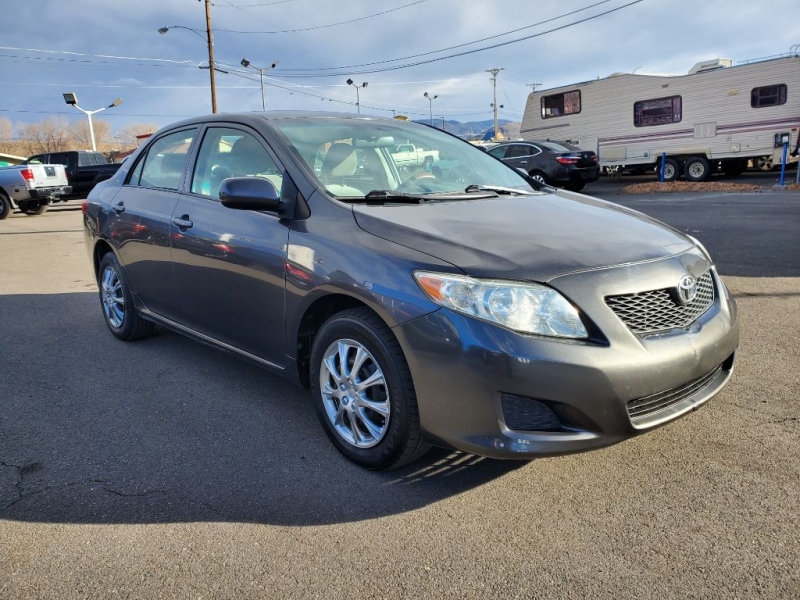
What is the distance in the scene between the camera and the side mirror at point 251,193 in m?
3.17

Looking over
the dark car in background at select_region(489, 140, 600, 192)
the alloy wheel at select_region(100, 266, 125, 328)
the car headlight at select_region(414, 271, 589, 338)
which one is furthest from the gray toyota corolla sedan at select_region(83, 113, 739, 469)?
the dark car in background at select_region(489, 140, 600, 192)

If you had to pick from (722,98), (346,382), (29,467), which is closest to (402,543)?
(346,382)

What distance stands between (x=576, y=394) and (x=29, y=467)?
2.59 metres

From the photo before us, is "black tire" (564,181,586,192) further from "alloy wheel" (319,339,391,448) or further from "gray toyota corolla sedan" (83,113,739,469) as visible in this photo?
"alloy wheel" (319,339,391,448)

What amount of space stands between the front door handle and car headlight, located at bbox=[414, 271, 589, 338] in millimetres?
2038

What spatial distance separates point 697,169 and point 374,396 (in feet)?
67.1

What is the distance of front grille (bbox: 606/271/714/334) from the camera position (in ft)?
8.43

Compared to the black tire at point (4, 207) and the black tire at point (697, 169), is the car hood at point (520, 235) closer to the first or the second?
the black tire at point (4, 207)

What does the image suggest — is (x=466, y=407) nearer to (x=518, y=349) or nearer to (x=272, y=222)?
(x=518, y=349)

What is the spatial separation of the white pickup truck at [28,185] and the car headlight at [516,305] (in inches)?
703

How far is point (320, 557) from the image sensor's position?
2.38 meters

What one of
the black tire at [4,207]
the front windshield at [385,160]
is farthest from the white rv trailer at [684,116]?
the front windshield at [385,160]

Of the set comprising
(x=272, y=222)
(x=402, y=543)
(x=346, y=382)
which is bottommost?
(x=402, y=543)

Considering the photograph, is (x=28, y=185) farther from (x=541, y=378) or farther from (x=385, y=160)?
(x=541, y=378)
